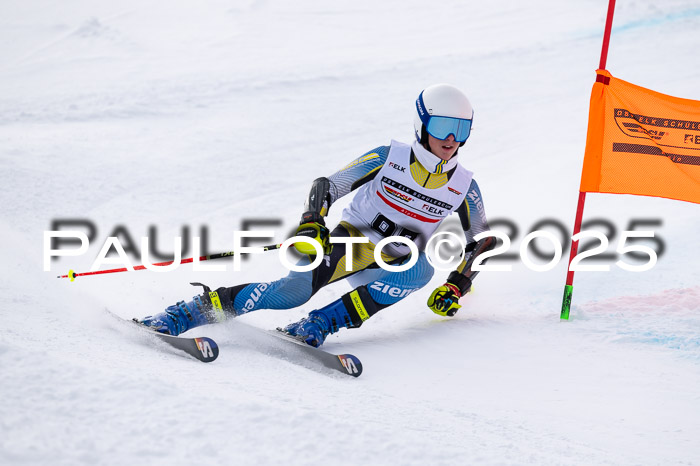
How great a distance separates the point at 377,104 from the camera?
32.8ft

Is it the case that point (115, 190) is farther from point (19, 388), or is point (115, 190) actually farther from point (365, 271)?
point (19, 388)

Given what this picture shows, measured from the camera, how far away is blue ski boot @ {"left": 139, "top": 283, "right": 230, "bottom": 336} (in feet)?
11.4

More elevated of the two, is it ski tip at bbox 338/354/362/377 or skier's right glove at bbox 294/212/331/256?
skier's right glove at bbox 294/212/331/256

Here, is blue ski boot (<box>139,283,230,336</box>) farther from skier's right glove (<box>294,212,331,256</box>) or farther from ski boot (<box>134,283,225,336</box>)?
skier's right glove (<box>294,212,331,256</box>)

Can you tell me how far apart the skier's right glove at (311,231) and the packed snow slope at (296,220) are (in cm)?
57

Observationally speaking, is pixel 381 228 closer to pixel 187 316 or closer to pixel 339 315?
pixel 339 315

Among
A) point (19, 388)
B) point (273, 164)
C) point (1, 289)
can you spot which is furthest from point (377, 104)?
point (19, 388)

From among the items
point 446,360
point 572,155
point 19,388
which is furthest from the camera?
point 572,155

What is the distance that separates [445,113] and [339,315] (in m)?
1.27

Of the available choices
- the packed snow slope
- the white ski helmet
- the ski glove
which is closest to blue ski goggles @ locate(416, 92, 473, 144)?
the white ski helmet

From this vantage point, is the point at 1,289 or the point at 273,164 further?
the point at 273,164

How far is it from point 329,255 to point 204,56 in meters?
9.49

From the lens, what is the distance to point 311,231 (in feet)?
11.5

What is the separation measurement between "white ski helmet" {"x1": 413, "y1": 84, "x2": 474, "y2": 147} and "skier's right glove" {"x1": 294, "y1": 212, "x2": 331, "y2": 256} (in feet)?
2.67
